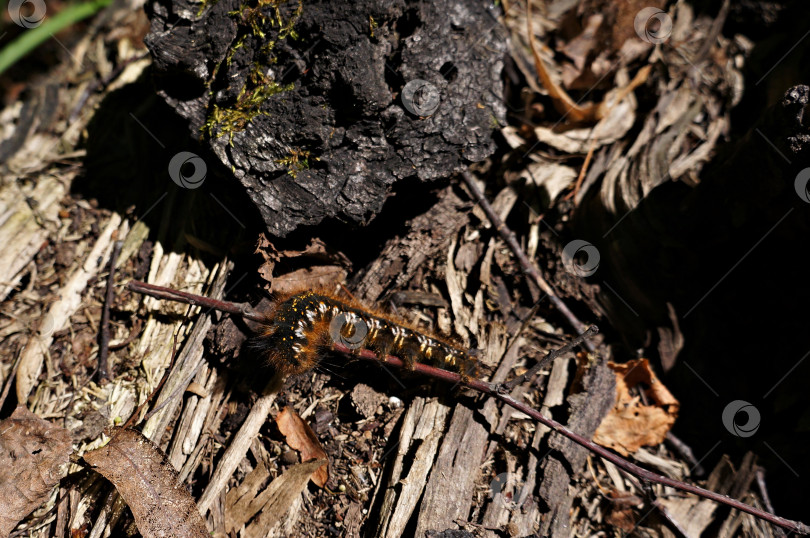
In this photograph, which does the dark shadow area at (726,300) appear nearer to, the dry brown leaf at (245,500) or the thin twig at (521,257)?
the thin twig at (521,257)

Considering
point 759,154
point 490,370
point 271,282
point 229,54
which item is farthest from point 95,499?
point 759,154

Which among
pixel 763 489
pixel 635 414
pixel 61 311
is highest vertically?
pixel 763 489

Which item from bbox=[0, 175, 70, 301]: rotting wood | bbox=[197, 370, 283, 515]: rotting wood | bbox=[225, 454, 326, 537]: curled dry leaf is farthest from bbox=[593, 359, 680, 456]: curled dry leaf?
bbox=[0, 175, 70, 301]: rotting wood

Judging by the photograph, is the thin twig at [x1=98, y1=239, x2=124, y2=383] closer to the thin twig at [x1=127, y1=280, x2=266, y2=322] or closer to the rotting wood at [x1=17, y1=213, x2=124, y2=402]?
the rotting wood at [x1=17, y1=213, x2=124, y2=402]

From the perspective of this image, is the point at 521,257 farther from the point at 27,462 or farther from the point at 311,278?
the point at 27,462

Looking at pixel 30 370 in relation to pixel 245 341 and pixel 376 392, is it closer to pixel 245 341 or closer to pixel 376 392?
pixel 245 341

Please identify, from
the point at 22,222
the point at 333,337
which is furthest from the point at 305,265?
the point at 22,222

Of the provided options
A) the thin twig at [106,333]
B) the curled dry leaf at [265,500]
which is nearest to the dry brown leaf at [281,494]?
the curled dry leaf at [265,500]
